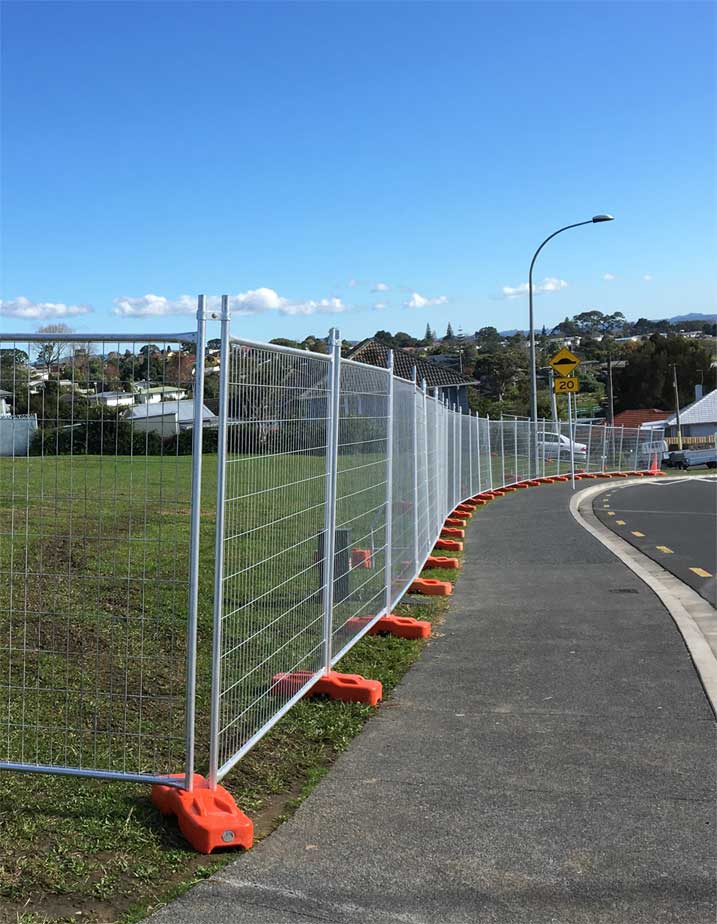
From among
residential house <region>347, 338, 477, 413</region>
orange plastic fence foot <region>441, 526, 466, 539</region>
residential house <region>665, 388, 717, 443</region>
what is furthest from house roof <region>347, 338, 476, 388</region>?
orange plastic fence foot <region>441, 526, 466, 539</region>

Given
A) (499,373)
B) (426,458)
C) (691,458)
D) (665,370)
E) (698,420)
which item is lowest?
(691,458)

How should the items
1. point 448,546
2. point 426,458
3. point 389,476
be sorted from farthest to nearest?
point 448,546 → point 426,458 → point 389,476

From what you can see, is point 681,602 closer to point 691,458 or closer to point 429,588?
point 429,588

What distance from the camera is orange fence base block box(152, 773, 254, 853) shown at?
14.0ft

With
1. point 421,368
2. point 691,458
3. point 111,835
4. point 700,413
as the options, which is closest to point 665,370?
point 700,413

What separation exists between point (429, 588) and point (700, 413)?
8700 cm

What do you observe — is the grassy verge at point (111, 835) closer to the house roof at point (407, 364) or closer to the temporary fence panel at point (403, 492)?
the temporary fence panel at point (403, 492)

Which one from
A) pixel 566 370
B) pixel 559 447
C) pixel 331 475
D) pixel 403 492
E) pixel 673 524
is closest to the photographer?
pixel 331 475

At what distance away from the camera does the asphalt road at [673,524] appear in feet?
41.7

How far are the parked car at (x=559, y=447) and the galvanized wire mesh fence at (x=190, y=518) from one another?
28.7 m

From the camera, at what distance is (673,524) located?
18281 mm

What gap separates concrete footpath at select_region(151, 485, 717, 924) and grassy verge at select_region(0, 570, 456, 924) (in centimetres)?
14

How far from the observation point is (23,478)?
5203 mm

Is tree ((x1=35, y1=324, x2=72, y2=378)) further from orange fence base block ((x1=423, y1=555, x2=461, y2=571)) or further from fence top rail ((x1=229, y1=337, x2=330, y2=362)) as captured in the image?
orange fence base block ((x1=423, y1=555, x2=461, y2=571))
